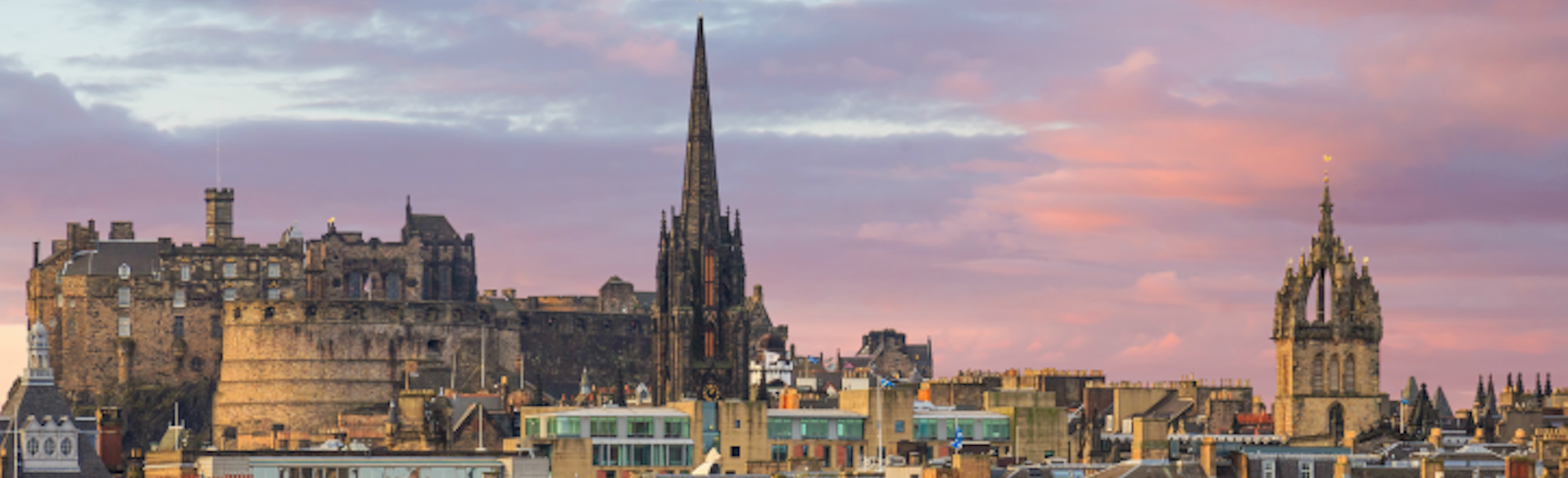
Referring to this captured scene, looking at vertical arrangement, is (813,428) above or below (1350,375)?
below

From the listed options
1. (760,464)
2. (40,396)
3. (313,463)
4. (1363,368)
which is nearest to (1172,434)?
(1363,368)

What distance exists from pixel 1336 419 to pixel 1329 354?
302cm

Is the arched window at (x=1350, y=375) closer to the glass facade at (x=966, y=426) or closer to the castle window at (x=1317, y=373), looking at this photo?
the castle window at (x=1317, y=373)

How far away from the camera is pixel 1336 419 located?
14988 centimetres

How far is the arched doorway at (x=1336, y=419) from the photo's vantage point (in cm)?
14825

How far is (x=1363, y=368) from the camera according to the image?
151 meters

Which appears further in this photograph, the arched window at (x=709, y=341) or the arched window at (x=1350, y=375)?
the arched window at (x=709, y=341)

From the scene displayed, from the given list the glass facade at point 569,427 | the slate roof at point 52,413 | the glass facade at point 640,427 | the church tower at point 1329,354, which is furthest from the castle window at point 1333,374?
the slate roof at point 52,413

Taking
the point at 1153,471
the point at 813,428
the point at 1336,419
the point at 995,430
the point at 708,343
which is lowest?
the point at 1153,471

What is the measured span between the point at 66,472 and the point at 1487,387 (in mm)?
97562

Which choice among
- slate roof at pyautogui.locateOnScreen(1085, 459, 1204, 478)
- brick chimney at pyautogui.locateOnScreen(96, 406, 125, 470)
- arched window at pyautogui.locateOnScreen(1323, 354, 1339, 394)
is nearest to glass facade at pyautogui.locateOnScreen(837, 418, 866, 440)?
arched window at pyautogui.locateOnScreen(1323, 354, 1339, 394)

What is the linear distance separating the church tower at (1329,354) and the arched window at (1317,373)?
0.04m

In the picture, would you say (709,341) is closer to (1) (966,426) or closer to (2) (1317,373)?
(2) (1317,373)

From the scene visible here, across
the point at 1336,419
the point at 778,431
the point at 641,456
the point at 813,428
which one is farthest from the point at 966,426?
the point at 1336,419
